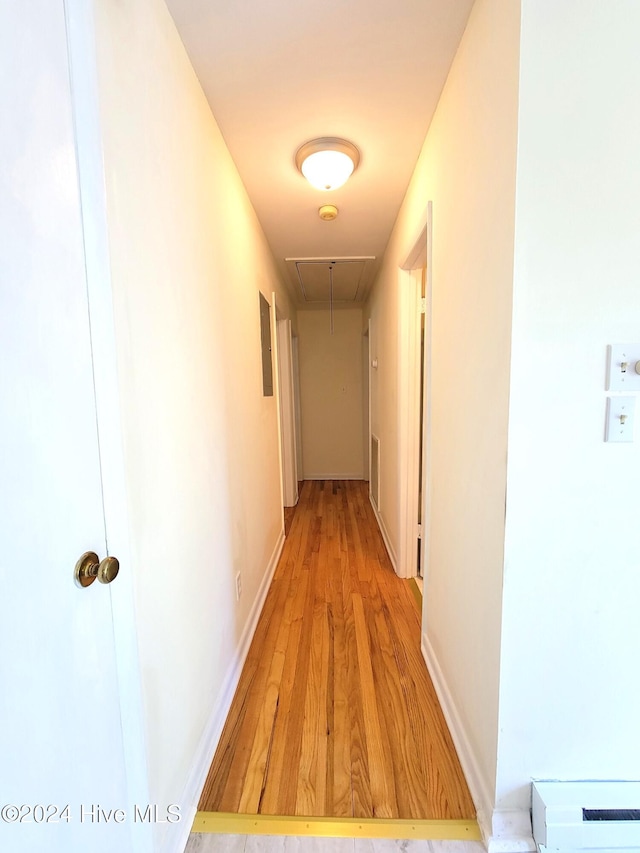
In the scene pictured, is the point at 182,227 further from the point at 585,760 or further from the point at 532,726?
the point at 585,760

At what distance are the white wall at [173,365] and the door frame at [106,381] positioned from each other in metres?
0.04

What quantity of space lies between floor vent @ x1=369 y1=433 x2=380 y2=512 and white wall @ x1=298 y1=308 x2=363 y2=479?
1.07 meters

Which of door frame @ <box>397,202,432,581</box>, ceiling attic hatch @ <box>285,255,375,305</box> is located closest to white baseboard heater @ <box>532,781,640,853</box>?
door frame @ <box>397,202,432,581</box>

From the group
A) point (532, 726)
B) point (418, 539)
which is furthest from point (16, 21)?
point (418, 539)

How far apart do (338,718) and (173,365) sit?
4.68ft

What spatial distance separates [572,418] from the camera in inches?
34.2

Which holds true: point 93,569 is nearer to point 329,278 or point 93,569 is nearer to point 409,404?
point 409,404

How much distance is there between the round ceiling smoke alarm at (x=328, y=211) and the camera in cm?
203

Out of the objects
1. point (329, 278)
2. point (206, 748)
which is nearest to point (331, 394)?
point (329, 278)

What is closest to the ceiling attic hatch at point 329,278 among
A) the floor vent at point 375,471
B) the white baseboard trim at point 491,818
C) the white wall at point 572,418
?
the floor vent at point 375,471

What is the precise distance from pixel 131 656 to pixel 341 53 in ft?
6.08

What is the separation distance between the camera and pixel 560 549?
898mm

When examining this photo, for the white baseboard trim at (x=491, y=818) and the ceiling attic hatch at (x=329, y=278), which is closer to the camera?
the white baseboard trim at (x=491, y=818)

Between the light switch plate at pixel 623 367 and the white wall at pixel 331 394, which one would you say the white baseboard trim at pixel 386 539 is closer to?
the white wall at pixel 331 394
